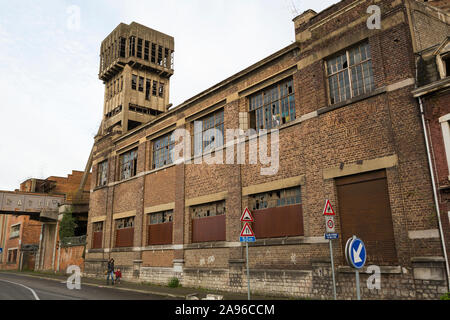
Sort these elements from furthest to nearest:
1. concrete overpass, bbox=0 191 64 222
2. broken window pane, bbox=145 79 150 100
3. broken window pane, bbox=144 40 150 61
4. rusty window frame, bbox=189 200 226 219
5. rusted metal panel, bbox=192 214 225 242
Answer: concrete overpass, bbox=0 191 64 222
broken window pane, bbox=144 40 150 61
broken window pane, bbox=145 79 150 100
rusty window frame, bbox=189 200 226 219
rusted metal panel, bbox=192 214 225 242

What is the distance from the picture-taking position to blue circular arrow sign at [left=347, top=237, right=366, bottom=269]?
23.5ft

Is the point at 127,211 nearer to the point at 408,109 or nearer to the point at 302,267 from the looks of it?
the point at 302,267

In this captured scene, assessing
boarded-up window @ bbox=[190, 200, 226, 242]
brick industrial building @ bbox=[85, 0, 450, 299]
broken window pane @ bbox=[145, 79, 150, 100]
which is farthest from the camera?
broken window pane @ bbox=[145, 79, 150, 100]

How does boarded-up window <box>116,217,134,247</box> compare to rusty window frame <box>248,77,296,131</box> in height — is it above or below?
below

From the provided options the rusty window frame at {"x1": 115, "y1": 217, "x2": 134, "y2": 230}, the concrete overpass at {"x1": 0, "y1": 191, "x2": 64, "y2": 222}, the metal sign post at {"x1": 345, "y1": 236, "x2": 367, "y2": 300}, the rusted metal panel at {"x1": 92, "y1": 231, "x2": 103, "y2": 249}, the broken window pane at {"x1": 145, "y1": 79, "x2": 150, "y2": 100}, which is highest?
the broken window pane at {"x1": 145, "y1": 79, "x2": 150, "y2": 100}

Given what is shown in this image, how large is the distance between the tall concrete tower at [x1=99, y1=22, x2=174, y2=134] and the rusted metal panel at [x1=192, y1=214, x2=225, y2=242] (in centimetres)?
1466

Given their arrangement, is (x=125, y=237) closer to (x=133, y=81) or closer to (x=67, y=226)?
(x=67, y=226)

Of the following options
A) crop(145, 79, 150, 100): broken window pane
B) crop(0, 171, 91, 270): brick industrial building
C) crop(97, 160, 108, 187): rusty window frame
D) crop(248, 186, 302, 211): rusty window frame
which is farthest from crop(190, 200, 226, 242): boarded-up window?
crop(145, 79, 150, 100): broken window pane

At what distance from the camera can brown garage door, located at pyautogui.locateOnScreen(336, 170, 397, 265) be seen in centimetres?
1180

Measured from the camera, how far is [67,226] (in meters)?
34.6

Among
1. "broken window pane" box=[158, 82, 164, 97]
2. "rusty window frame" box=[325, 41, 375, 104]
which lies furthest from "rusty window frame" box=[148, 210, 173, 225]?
"broken window pane" box=[158, 82, 164, 97]

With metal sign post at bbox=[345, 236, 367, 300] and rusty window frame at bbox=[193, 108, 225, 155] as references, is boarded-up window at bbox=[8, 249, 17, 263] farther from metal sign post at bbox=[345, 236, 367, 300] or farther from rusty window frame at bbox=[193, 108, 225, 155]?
metal sign post at bbox=[345, 236, 367, 300]

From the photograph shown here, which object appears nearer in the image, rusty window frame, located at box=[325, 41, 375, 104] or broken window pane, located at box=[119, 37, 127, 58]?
rusty window frame, located at box=[325, 41, 375, 104]

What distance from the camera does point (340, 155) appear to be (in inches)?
528
